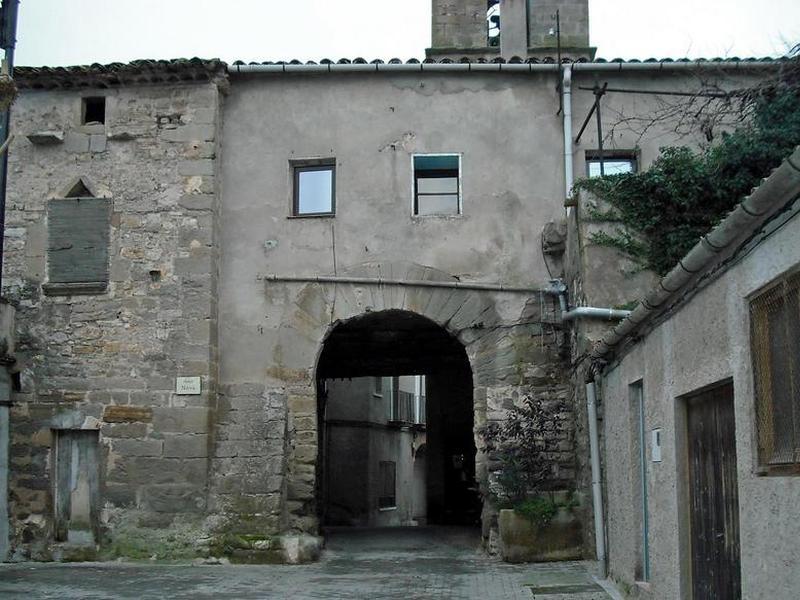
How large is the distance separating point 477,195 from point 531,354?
6.96ft

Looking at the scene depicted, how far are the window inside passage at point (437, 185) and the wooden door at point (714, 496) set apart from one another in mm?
6701

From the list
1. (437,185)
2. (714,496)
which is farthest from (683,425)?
(437,185)

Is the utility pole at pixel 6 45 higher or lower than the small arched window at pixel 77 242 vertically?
higher

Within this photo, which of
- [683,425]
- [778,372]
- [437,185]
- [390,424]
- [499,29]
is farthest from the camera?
[390,424]

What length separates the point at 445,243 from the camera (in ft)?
41.2

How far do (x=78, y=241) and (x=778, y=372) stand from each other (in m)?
9.87

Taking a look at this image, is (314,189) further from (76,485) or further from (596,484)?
(596,484)

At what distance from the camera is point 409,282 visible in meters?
12.4

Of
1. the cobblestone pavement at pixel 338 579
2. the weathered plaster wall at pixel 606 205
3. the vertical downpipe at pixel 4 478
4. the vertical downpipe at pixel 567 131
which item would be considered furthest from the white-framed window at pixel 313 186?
the cobblestone pavement at pixel 338 579

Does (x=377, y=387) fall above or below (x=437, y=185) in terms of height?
below

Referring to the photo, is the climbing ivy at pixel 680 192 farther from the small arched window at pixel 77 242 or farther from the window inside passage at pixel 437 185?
the small arched window at pixel 77 242

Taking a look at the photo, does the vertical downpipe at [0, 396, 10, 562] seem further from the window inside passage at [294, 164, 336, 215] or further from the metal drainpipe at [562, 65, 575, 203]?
the metal drainpipe at [562, 65, 575, 203]

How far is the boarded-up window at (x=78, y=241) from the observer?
12.5 metres

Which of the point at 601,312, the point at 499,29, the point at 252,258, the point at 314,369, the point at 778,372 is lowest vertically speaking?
the point at 778,372
